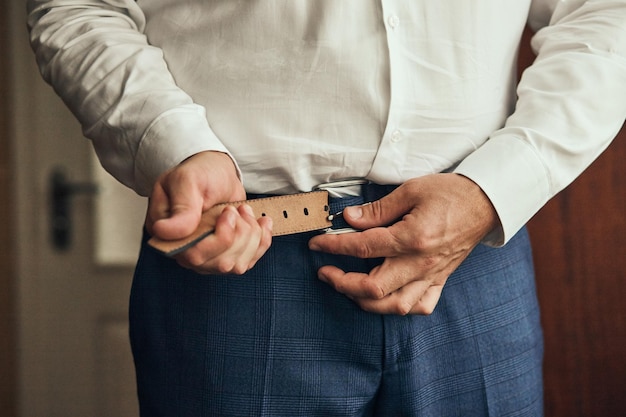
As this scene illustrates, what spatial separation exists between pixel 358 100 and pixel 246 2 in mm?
164

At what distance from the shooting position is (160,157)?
74cm

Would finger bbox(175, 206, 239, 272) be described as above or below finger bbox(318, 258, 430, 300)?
above

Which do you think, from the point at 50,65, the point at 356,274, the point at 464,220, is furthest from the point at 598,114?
the point at 50,65

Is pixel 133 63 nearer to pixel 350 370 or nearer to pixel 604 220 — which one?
pixel 350 370

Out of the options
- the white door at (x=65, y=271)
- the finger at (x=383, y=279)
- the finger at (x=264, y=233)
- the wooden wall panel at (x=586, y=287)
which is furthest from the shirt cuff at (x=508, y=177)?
the white door at (x=65, y=271)

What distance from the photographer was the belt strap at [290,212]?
24.5 inches

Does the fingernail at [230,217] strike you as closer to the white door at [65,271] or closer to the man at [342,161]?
the man at [342,161]

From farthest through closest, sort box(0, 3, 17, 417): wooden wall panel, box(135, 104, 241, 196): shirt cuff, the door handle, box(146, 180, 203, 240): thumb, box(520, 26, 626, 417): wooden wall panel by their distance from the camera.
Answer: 1. the door handle
2. box(0, 3, 17, 417): wooden wall panel
3. box(520, 26, 626, 417): wooden wall panel
4. box(135, 104, 241, 196): shirt cuff
5. box(146, 180, 203, 240): thumb

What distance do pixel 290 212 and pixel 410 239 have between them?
12 centimetres

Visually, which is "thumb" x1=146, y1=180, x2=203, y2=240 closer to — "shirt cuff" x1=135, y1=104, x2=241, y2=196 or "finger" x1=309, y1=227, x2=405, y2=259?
"shirt cuff" x1=135, y1=104, x2=241, y2=196

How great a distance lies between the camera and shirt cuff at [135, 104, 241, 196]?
716 millimetres

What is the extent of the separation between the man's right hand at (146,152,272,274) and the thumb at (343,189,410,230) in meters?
0.14

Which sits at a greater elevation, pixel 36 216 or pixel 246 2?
pixel 246 2

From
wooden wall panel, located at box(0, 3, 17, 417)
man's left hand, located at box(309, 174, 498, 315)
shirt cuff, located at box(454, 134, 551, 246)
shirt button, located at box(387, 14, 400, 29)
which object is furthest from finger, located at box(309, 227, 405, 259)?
wooden wall panel, located at box(0, 3, 17, 417)
